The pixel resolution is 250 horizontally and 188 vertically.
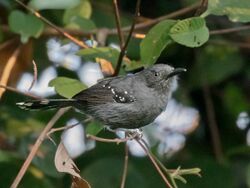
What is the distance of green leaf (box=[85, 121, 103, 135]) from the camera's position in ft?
11.1

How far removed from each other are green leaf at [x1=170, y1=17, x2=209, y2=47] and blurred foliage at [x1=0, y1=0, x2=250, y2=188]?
0.94ft

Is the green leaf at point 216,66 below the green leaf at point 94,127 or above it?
below

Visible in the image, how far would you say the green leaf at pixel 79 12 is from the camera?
3887 millimetres

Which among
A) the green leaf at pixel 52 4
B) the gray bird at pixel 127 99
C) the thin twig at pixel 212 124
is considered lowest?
the thin twig at pixel 212 124

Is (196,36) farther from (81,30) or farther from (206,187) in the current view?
(206,187)

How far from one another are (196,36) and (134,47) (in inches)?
46.1

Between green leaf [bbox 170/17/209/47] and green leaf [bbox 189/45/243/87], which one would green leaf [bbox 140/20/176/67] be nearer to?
green leaf [bbox 170/17/209/47]

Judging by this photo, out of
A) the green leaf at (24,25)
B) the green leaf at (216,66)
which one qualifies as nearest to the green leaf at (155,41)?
the green leaf at (24,25)

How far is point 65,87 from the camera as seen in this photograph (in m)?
3.28

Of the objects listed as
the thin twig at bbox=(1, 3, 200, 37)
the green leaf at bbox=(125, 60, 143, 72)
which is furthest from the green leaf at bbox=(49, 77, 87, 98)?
the thin twig at bbox=(1, 3, 200, 37)

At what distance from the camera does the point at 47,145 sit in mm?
4156

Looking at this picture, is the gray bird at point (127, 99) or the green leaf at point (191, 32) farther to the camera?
the gray bird at point (127, 99)

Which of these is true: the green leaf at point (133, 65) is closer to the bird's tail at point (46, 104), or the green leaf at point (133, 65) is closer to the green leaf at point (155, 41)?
the green leaf at point (155, 41)

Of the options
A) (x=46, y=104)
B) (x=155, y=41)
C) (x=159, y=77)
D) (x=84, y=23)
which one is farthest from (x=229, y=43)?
(x=46, y=104)
